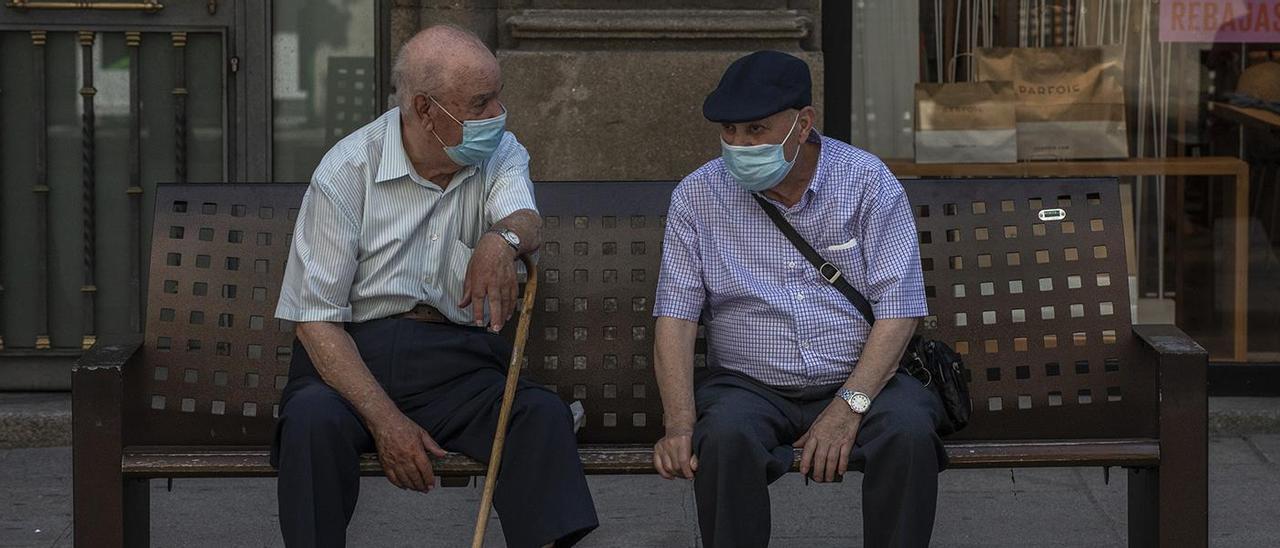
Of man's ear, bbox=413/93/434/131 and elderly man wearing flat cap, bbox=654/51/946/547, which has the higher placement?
man's ear, bbox=413/93/434/131

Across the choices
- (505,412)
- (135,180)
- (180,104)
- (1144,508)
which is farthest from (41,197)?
(1144,508)

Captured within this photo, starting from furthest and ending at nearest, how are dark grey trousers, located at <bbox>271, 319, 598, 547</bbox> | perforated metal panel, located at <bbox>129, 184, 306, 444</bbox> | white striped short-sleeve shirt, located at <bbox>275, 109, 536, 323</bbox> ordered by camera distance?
perforated metal panel, located at <bbox>129, 184, 306, 444</bbox> < white striped short-sleeve shirt, located at <bbox>275, 109, 536, 323</bbox> < dark grey trousers, located at <bbox>271, 319, 598, 547</bbox>

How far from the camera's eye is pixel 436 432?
13.9 feet

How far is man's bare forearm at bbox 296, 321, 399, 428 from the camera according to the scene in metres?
4.09

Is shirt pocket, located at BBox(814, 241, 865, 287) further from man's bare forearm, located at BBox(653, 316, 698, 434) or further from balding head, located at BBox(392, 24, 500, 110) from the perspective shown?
balding head, located at BBox(392, 24, 500, 110)

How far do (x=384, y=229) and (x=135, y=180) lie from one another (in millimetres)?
2836

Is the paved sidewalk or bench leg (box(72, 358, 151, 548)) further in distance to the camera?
the paved sidewalk

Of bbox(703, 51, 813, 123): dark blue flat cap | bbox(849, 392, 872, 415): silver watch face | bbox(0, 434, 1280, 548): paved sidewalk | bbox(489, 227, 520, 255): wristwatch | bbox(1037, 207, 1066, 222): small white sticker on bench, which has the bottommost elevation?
bbox(0, 434, 1280, 548): paved sidewalk

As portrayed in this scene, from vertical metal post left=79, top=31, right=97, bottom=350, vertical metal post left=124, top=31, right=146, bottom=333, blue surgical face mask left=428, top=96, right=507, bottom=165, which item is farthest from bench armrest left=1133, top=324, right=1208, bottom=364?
vertical metal post left=79, top=31, right=97, bottom=350

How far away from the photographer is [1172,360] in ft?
13.8

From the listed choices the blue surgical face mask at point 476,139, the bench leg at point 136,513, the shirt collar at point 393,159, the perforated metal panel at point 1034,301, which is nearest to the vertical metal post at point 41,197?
the bench leg at point 136,513

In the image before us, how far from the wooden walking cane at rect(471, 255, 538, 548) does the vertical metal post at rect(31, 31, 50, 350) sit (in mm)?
3185

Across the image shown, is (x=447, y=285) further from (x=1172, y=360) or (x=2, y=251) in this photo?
(x=2, y=251)

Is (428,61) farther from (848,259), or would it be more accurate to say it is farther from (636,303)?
(848,259)
